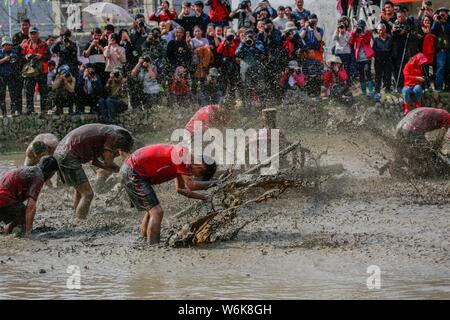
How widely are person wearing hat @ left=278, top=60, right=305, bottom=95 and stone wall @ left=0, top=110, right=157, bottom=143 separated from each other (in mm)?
2904

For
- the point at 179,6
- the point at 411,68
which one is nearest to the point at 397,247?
the point at 411,68

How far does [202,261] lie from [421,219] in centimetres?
346

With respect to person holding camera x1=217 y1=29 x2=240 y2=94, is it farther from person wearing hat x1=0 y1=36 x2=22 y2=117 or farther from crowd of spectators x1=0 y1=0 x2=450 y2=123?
person wearing hat x1=0 y1=36 x2=22 y2=117

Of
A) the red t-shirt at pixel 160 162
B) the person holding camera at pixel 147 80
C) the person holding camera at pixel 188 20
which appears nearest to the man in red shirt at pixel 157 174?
the red t-shirt at pixel 160 162

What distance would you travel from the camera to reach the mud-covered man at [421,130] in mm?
15852

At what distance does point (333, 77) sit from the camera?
21.2m

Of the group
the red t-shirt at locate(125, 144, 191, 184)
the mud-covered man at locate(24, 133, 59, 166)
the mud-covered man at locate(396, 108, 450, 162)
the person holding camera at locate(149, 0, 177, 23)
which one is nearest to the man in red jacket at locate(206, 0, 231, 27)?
the person holding camera at locate(149, 0, 177, 23)

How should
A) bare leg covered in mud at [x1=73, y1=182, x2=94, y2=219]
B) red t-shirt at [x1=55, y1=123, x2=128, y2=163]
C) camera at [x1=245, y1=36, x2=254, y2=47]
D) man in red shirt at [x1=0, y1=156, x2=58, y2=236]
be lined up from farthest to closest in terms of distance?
camera at [x1=245, y1=36, x2=254, y2=47], bare leg covered in mud at [x1=73, y1=182, x2=94, y2=219], red t-shirt at [x1=55, y1=123, x2=128, y2=163], man in red shirt at [x1=0, y1=156, x2=58, y2=236]

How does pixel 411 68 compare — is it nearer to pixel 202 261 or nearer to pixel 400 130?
pixel 400 130

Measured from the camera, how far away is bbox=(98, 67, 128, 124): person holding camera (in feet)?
68.8

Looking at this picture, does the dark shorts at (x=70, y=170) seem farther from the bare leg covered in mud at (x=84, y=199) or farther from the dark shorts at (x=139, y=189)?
the dark shorts at (x=139, y=189)

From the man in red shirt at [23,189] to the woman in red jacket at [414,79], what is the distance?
985 centimetres

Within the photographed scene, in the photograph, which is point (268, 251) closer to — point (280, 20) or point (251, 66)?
point (251, 66)
